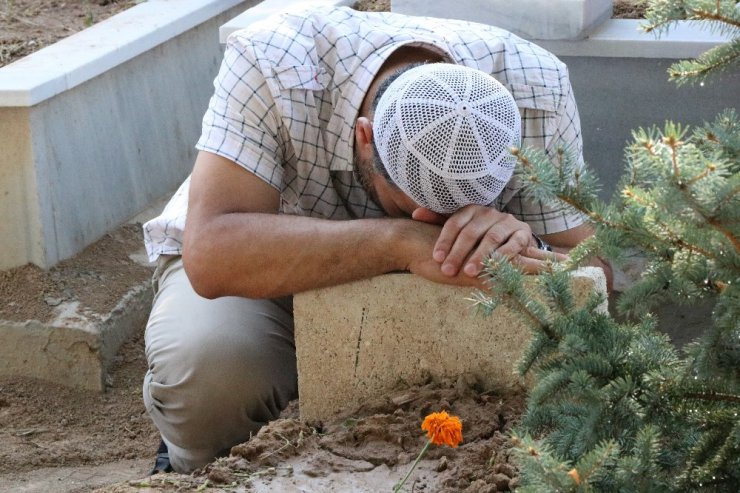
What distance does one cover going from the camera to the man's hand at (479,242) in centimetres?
236

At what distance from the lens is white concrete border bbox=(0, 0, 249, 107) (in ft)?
13.1

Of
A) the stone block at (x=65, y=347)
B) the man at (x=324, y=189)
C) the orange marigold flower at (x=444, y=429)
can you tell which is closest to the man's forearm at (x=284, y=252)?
the man at (x=324, y=189)

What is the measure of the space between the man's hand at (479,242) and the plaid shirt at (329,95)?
1.15ft

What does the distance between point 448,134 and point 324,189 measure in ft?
2.01

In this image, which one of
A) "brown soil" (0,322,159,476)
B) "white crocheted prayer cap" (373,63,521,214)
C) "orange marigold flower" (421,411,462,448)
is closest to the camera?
"orange marigold flower" (421,411,462,448)

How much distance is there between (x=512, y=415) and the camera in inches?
93.8

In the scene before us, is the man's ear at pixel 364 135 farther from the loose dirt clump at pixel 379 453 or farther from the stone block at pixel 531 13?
the stone block at pixel 531 13

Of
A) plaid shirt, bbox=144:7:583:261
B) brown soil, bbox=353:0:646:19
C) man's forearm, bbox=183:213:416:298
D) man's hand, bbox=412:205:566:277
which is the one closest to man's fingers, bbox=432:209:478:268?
man's hand, bbox=412:205:566:277

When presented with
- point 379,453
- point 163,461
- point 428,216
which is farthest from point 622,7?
point 379,453

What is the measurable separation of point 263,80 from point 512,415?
1.04 meters

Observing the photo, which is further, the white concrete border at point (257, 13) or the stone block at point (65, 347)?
the white concrete border at point (257, 13)

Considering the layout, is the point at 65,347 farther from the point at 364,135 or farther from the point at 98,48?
the point at 364,135

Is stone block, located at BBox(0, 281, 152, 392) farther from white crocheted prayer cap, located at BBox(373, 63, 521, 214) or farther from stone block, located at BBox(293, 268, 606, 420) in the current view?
white crocheted prayer cap, located at BBox(373, 63, 521, 214)

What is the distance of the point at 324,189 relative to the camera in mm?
2869
